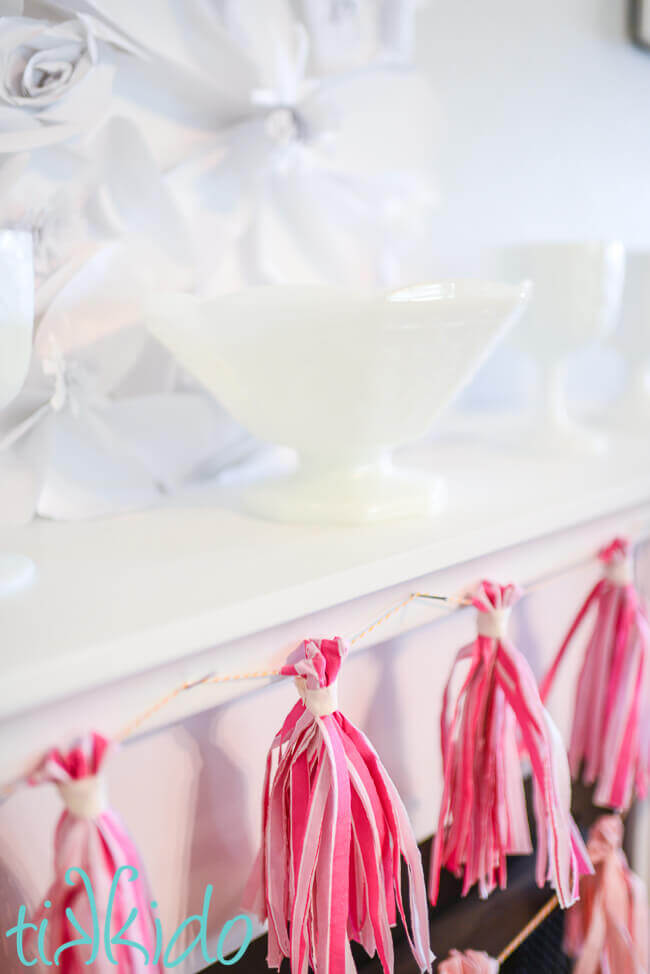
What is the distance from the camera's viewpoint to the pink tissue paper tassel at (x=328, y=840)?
14.9 inches

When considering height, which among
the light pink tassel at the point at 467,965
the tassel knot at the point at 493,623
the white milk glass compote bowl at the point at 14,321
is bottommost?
the light pink tassel at the point at 467,965

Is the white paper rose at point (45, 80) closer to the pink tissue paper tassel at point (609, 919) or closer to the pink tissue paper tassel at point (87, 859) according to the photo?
the pink tissue paper tassel at point (87, 859)

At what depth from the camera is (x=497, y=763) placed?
1.66 ft

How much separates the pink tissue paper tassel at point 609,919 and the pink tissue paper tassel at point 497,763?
20cm

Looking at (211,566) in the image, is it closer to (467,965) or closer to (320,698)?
(320,698)

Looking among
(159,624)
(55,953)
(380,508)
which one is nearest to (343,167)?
(380,508)

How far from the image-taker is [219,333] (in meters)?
0.45

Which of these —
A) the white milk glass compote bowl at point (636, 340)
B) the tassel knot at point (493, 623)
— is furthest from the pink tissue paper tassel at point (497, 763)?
the white milk glass compote bowl at point (636, 340)

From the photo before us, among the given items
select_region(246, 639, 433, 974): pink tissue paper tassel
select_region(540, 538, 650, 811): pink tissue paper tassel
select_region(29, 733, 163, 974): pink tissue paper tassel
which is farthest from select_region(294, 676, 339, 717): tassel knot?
select_region(540, 538, 650, 811): pink tissue paper tassel

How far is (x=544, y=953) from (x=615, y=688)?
0.30 metres

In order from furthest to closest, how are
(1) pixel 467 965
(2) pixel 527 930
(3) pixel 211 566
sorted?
(2) pixel 527 930 < (1) pixel 467 965 < (3) pixel 211 566

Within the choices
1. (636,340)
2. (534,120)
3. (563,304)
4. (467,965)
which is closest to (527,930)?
(467,965)

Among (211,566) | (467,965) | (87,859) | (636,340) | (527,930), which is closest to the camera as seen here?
(87,859)

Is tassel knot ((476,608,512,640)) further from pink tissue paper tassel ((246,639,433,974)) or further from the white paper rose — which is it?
the white paper rose
